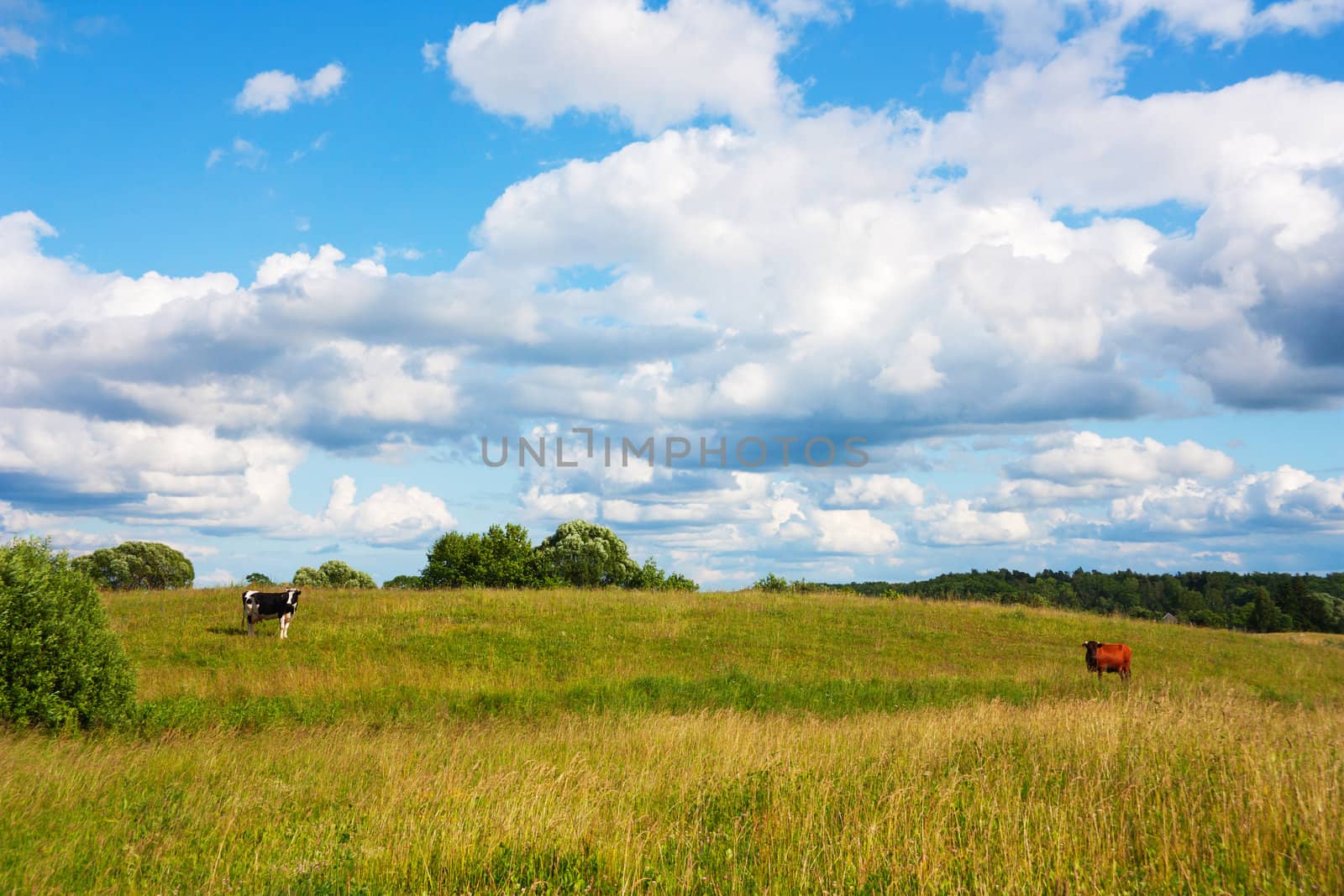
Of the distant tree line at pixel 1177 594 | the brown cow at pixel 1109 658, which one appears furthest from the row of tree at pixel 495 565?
the brown cow at pixel 1109 658

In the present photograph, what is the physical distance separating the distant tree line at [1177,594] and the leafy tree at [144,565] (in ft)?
198

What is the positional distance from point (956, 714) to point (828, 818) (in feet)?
23.7

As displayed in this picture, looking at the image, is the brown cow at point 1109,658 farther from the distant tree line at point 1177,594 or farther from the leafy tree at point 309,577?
the leafy tree at point 309,577

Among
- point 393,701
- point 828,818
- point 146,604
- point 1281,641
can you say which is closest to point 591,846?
point 828,818

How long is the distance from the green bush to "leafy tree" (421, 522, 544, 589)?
160 ft

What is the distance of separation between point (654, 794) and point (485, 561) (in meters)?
57.3

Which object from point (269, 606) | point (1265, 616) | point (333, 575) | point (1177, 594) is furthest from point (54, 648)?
point (1177, 594)

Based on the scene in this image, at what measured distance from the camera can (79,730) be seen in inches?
524

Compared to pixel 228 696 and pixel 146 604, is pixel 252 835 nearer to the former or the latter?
pixel 228 696

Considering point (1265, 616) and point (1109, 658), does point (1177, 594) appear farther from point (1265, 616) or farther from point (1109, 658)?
point (1109, 658)

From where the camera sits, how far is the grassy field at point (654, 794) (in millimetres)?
6566

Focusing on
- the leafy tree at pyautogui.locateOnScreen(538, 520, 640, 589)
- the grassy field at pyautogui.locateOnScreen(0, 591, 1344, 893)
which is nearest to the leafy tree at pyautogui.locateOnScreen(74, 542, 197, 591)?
the leafy tree at pyautogui.locateOnScreen(538, 520, 640, 589)

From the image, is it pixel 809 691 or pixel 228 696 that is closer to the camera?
pixel 228 696

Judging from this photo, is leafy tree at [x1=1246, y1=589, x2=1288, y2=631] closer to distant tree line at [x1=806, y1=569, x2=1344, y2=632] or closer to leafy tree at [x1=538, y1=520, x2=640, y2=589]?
distant tree line at [x1=806, y1=569, x2=1344, y2=632]
